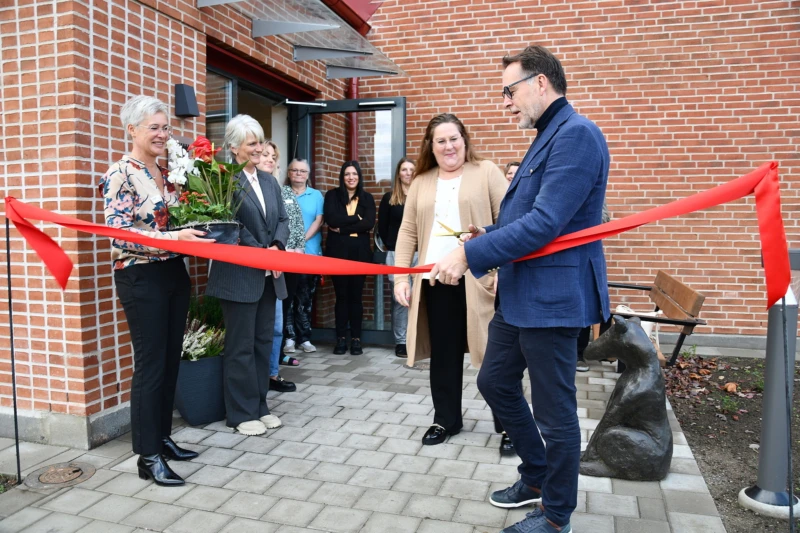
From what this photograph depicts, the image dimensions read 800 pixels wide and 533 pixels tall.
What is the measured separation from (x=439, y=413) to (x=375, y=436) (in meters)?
0.44

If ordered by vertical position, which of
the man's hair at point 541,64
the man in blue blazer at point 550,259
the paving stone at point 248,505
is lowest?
the paving stone at point 248,505

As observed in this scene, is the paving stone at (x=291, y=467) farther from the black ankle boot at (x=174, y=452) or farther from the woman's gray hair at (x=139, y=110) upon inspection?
the woman's gray hair at (x=139, y=110)

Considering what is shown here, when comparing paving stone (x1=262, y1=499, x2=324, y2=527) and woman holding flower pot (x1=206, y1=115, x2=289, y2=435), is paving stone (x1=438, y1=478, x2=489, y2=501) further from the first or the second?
woman holding flower pot (x1=206, y1=115, x2=289, y2=435)

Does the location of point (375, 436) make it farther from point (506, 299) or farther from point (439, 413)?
point (506, 299)

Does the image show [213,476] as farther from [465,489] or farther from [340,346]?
[340,346]

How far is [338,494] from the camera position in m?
3.20

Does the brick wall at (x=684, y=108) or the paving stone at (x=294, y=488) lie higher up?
the brick wall at (x=684, y=108)

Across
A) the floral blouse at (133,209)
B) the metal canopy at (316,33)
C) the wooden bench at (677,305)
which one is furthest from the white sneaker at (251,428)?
the metal canopy at (316,33)

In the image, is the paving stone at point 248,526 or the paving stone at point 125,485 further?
the paving stone at point 125,485

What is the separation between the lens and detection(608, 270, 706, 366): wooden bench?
418 cm

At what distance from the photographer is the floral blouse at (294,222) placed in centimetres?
570

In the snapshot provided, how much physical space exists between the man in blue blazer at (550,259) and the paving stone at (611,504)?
498 millimetres

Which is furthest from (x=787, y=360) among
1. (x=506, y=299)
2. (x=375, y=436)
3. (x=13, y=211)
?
(x=13, y=211)

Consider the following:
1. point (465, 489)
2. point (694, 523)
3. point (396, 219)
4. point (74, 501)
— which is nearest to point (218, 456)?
point (74, 501)
